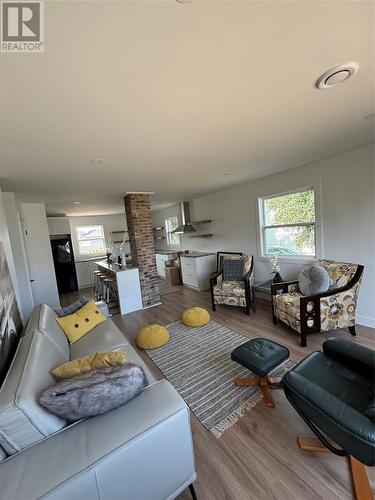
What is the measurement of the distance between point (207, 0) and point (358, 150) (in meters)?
2.99

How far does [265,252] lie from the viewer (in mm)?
4320

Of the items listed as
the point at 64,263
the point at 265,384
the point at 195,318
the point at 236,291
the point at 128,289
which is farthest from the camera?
the point at 64,263

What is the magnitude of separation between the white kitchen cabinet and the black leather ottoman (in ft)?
10.6

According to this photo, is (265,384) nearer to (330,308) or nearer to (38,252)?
(330,308)

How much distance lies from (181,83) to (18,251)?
3.69 metres

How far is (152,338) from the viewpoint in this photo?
9.40 ft

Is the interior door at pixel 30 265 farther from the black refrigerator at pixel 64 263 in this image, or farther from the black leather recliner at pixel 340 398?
the black leather recliner at pixel 340 398

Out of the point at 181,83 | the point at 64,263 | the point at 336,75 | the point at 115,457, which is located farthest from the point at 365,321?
the point at 64,263

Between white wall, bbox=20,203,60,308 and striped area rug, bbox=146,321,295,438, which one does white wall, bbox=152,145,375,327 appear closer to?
striped area rug, bbox=146,321,295,438

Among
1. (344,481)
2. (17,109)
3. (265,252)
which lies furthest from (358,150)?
(17,109)

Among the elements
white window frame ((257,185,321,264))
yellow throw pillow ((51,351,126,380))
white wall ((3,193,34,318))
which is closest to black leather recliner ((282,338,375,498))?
yellow throw pillow ((51,351,126,380))

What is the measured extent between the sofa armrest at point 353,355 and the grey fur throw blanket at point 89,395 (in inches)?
58.7

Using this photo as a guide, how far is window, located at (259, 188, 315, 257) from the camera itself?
3545 millimetres

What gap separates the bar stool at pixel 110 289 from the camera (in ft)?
14.7
